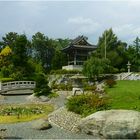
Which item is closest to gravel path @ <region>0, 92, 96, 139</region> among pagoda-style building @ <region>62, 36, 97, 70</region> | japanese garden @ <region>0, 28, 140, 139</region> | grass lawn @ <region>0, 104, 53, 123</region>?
japanese garden @ <region>0, 28, 140, 139</region>

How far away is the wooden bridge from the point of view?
3456cm

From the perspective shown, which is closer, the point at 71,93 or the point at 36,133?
the point at 36,133

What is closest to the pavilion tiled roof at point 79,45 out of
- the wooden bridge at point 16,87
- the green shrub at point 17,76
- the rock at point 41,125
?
the green shrub at point 17,76

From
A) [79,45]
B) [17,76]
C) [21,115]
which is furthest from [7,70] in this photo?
[21,115]

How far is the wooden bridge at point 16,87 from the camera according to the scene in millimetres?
34562

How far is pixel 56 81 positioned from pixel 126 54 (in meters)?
16.9

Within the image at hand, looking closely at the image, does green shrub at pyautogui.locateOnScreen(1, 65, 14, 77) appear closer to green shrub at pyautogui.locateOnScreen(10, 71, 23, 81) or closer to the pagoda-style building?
green shrub at pyautogui.locateOnScreen(10, 71, 23, 81)

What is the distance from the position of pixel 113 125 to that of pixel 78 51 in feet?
126

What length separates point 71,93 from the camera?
2900 centimetres

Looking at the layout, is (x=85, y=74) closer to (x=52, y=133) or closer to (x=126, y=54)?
(x=126, y=54)

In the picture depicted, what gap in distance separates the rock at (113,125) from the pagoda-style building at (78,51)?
35.6m

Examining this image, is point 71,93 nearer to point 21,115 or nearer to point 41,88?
point 41,88

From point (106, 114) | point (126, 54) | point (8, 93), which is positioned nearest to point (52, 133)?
point (106, 114)

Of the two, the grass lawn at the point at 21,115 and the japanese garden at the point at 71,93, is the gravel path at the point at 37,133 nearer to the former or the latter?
the japanese garden at the point at 71,93
